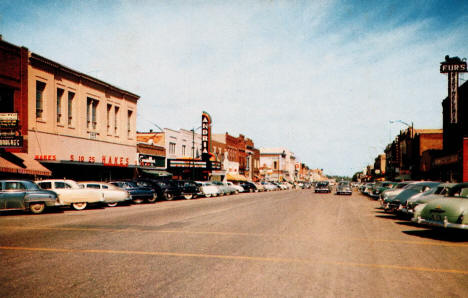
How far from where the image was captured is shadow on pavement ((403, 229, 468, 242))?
12057 millimetres

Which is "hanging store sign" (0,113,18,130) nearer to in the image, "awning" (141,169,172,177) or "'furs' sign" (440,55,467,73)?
"awning" (141,169,172,177)

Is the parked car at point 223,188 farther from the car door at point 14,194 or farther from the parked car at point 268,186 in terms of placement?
the car door at point 14,194

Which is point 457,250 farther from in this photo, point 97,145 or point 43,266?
point 97,145

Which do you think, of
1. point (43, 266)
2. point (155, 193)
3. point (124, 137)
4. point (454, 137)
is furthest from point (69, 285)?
point (454, 137)

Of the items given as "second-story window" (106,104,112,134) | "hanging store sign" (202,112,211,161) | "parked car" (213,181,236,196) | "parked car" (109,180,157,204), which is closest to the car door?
"parked car" (109,180,157,204)

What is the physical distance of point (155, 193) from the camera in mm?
30359

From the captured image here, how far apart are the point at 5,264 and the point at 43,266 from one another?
83 centimetres

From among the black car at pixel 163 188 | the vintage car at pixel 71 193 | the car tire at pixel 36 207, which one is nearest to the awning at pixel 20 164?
the vintage car at pixel 71 193

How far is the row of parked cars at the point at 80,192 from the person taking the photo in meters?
18.4

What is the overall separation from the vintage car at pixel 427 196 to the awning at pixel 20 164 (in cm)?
2178

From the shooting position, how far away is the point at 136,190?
27766 millimetres

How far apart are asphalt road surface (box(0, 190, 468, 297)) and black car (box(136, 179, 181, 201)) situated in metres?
17.4

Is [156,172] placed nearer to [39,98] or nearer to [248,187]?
[39,98]

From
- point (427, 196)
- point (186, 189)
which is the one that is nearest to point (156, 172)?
point (186, 189)
